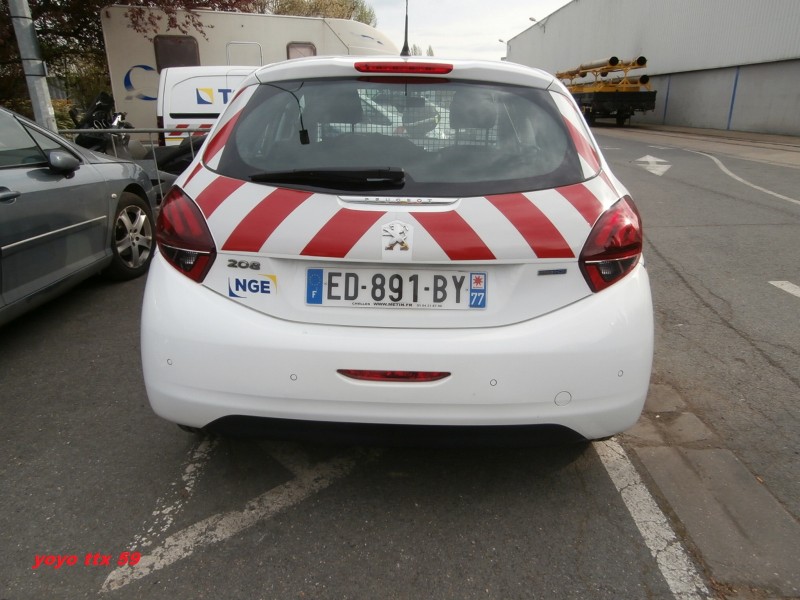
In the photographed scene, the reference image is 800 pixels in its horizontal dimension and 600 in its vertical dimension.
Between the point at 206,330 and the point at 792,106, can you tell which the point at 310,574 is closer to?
the point at 206,330

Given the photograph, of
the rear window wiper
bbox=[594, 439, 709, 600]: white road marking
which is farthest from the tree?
bbox=[594, 439, 709, 600]: white road marking

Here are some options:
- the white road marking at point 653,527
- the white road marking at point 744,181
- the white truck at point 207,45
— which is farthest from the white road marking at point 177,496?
the white truck at point 207,45

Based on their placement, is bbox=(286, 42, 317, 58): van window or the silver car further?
bbox=(286, 42, 317, 58): van window

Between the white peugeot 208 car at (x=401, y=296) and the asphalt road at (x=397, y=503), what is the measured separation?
0.41m

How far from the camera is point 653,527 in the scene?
2281 mm

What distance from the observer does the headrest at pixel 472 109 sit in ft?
7.69

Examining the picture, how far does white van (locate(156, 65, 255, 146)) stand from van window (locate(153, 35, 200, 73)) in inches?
95.3

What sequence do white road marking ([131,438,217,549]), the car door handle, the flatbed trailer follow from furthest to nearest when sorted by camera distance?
the flatbed trailer, the car door handle, white road marking ([131,438,217,549])

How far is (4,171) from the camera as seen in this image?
364 cm

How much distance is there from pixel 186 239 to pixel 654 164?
500 inches

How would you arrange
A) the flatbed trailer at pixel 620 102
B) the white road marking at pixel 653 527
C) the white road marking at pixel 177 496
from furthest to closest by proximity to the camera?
the flatbed trailer at pixel 620 102 → the white road marking at pixel 177 496 → the white road marking at pixel 653 527

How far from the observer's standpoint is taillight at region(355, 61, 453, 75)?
237 cm

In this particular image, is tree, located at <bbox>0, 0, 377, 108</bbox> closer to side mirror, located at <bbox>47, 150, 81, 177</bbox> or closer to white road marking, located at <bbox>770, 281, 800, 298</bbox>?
Answer: side mirror, located at <bbox>47, 150, 81, 177</bbox>

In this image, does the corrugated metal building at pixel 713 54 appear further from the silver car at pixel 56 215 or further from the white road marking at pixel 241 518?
the white road marking at pixel 241 518
